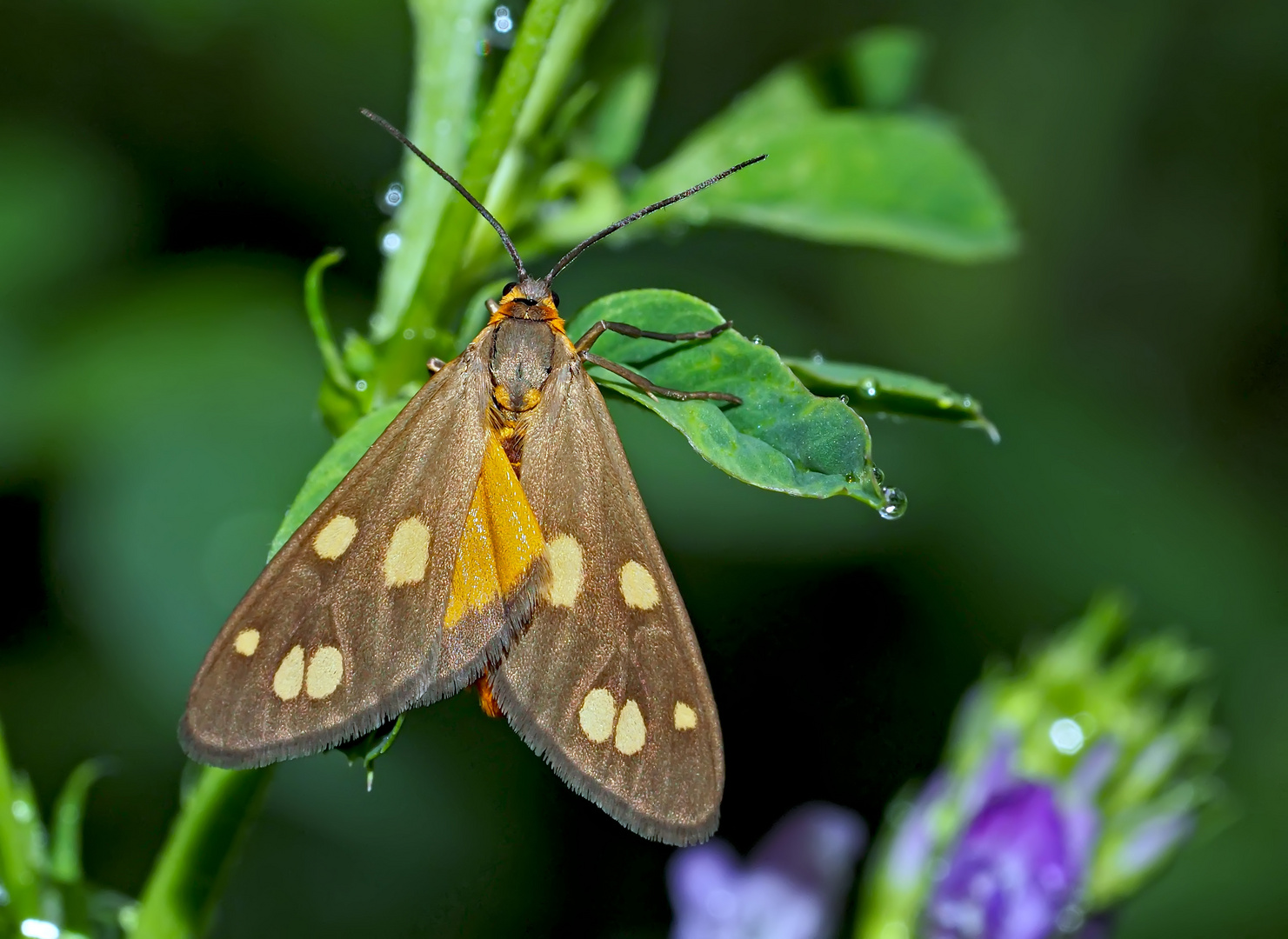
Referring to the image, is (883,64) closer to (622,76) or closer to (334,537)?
(622,76)

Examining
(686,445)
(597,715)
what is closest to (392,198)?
(597,715)

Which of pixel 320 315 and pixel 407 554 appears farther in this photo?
pixel 407 554

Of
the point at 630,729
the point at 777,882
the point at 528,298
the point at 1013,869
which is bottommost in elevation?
the point at 777,882

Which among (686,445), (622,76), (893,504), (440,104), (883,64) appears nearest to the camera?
(893,504)

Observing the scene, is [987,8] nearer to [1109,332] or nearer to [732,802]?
[1109,332]

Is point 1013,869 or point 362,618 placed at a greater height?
point 362,618

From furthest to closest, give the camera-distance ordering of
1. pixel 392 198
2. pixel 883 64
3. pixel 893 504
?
pixel 883 64, pixel 392 198, pixel 893 504

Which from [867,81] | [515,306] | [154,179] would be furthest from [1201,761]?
[154,179]
